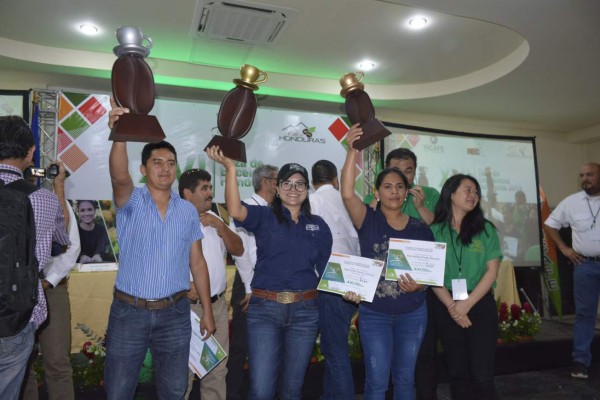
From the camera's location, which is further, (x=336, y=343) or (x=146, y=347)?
(x=336, y=343)

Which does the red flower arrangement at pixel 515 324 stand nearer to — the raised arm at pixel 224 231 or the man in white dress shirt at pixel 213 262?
the man in white dress shirt at pixel 213 262

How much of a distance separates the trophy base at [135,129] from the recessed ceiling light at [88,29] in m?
3.01

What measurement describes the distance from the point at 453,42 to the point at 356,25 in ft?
3.60

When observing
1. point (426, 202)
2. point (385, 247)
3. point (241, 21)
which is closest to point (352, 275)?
point (385, 247)

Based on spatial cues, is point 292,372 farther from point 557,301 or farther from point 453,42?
point 557,301

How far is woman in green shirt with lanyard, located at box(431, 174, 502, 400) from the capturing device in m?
2.51

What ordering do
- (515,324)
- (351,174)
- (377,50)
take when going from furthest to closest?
1. (377,50)
2. (515,324)
3. (351,174)

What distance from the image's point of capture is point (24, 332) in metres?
1.64

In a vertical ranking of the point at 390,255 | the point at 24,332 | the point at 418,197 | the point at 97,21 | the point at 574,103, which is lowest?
the point at 24,332

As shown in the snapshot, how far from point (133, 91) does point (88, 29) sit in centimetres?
300

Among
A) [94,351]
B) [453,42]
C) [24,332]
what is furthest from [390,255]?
[453,42]

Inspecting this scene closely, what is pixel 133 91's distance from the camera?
194cm

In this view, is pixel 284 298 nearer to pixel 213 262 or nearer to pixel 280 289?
pixel 280 289

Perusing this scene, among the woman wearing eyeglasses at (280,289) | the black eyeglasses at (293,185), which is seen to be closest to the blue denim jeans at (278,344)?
the woman wearing eyeglasses at (280,289)
